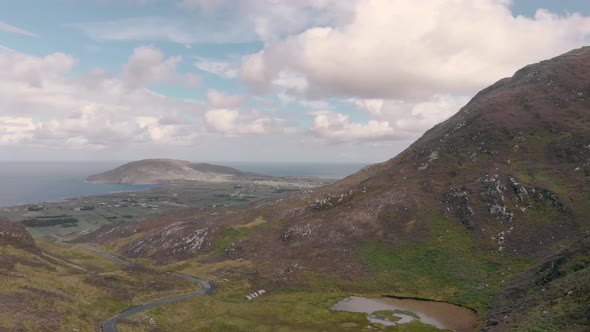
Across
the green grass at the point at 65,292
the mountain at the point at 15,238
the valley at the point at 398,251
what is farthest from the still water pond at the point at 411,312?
the mountain at the point at 15,238

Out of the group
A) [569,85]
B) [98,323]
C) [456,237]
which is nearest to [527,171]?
[456,237]

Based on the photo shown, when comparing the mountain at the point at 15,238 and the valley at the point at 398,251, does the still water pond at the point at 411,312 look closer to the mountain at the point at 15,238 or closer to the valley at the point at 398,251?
the valley at the point at 398,251

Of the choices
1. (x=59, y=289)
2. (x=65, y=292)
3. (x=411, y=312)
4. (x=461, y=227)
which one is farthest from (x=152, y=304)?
(x=461, y=227)

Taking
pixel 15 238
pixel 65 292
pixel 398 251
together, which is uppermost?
pixel 15 238

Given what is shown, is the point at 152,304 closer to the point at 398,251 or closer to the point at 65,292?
the point at 65,292

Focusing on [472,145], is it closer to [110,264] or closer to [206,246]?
[206,246]

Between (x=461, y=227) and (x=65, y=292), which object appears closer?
(x=65, y=292)

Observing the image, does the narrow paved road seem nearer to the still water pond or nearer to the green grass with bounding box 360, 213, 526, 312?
the still water pond
